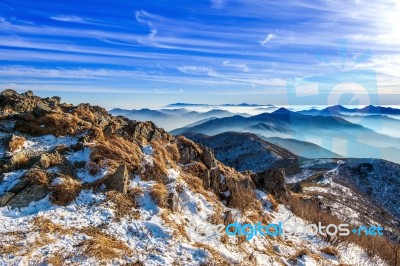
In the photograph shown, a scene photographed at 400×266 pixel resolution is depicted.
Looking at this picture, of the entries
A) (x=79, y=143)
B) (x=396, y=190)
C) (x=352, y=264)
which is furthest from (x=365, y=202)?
(x=79, y=143)

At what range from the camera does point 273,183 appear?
22.3 m

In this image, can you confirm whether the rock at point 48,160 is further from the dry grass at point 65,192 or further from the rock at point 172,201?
the rock at point 172,201

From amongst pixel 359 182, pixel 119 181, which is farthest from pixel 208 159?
pixel 359 182

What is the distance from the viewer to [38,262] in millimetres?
8648

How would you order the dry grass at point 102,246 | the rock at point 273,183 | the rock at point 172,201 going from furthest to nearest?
1. the rock at point 273,183
2. the rock at point 172,201
3. the dry grass at point 102,246

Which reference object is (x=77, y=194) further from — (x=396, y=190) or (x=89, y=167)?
(x=396, y=190)

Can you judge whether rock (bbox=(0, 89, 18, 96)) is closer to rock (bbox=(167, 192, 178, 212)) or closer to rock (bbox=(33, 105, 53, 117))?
rock (bbox=(33, 105, 53, 117))

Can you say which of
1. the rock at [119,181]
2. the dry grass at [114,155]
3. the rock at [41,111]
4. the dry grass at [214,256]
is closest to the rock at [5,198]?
the dry grass at [114,155]

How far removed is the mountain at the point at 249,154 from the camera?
143 meters

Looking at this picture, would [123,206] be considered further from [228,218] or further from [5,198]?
[228,218]

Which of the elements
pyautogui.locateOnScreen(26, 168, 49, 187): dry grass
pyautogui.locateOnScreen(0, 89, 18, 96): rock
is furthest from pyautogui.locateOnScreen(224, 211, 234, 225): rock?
pyautogui.locateOnScreen(0, 89, 18, 96): rock

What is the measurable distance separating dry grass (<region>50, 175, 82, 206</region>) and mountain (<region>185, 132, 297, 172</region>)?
12628 cm

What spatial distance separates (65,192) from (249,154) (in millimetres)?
147869

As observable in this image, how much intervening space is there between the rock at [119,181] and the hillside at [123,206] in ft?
0.13
